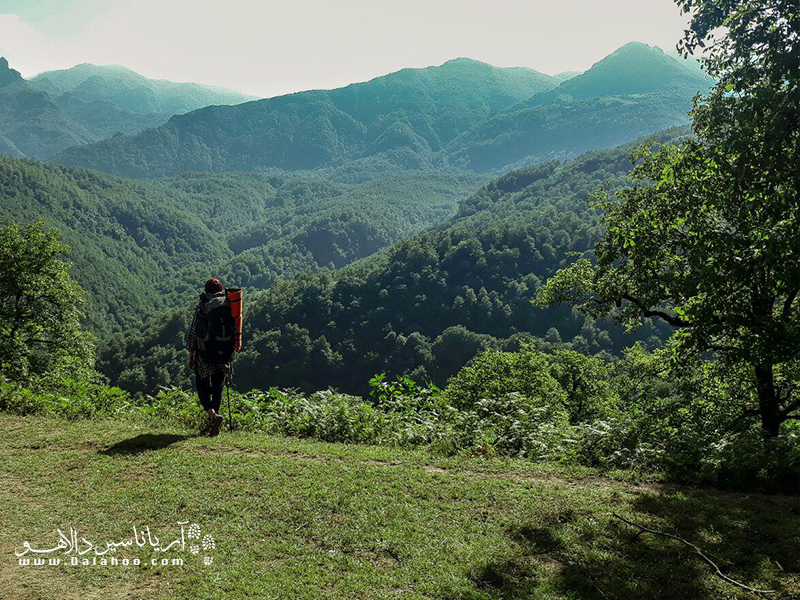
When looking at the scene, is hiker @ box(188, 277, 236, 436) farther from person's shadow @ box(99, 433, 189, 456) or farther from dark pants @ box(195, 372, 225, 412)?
person's shadow @ box(99, 433, 189, 456)

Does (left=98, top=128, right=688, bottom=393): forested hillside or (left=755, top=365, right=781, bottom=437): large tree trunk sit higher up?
(left=755, top=365, right=781, bottom=437): large tree trunk

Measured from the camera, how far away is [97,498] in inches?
232

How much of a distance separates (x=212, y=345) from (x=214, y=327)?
1.10 feet

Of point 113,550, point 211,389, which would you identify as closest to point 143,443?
point 211,389

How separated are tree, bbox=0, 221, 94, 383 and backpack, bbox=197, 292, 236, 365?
1257cm

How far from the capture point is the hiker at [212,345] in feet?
28.7

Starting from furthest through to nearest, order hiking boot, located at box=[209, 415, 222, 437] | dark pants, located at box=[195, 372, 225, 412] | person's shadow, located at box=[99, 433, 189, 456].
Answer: dark pants, located at box=[195, 372, 225, 412] < hiking boot, located at box=[209, 415, 222, 437] < person's shadow, located at box=[99, 433, 189, 456]

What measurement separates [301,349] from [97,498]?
333 feet

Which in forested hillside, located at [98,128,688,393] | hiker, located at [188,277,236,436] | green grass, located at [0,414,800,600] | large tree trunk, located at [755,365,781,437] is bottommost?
forested hillside, located at [98,128,688,393]

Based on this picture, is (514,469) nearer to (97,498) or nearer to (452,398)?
(97,498)

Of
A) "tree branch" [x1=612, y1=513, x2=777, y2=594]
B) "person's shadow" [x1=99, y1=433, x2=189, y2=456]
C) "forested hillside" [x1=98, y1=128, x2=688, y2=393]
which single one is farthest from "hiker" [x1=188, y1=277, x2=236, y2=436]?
"forested hillside" [x1=98, y1=128, x2=688, y2=393]

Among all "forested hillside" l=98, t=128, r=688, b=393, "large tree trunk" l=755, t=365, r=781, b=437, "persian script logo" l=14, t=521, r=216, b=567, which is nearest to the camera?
"persian script logo" l=14, t=521, r=216, b=567

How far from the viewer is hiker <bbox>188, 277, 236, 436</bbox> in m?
8.73

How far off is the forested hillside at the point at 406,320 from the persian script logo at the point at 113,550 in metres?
85.1
